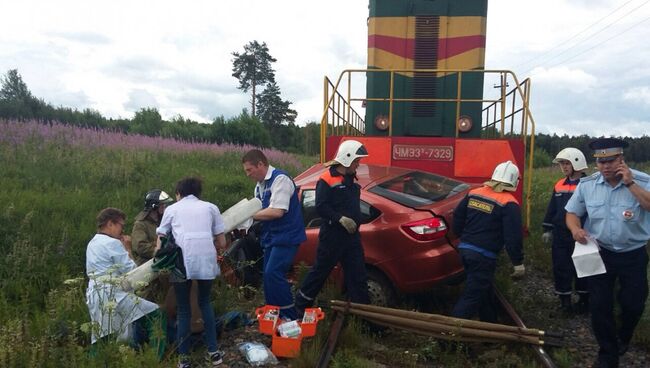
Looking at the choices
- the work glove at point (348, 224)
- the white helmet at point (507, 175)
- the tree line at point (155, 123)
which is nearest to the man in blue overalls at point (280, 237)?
the work glove at point (348, 224)

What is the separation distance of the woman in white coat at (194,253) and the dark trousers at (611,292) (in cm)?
316

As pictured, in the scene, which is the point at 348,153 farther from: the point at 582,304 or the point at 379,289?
the point at 582,304

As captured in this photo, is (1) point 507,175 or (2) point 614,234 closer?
(2) point 614,234

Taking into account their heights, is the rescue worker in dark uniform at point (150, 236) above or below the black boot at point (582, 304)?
above

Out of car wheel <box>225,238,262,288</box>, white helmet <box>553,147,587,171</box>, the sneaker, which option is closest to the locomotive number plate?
white helmet <box>553,147,587,171</box>

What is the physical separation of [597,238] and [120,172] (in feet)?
27.7

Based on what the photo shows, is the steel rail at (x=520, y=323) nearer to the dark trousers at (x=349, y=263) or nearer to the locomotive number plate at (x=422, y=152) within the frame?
the dark trousers at (x=349, y=263)

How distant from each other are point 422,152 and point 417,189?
5.06ft

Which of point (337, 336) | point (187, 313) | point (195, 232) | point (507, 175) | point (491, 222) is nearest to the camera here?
point (195, 232)

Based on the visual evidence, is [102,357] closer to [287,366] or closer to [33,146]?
[287,366]

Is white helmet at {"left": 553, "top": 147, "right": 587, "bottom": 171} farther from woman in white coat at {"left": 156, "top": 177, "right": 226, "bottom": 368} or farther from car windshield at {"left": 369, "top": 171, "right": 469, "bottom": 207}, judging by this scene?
woman in white coat at {"left": 156, "top": 177, "right": 226, "bottom": 368}

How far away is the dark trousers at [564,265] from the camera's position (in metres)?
5.51

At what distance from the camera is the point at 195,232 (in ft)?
13.3

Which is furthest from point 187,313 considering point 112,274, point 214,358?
point 112,274
